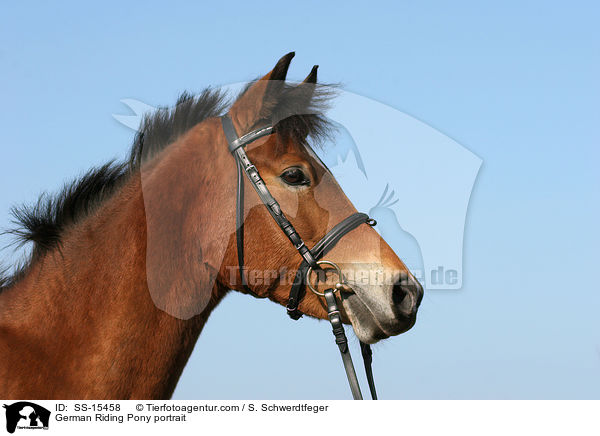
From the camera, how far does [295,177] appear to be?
169 inches

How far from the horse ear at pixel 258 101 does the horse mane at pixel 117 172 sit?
8.2 inches

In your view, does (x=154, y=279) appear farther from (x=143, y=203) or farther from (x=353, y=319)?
(x=353, y=319)

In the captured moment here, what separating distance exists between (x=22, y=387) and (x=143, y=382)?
2.88 ft

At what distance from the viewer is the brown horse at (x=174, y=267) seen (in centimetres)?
407

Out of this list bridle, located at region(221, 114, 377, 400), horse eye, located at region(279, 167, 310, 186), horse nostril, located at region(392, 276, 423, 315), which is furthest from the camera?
horse eye, located at region(279, 167, 310, 186)

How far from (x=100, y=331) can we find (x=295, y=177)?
1834mm

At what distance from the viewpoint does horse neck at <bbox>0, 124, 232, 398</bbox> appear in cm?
406

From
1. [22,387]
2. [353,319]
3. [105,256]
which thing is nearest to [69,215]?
[105,256]

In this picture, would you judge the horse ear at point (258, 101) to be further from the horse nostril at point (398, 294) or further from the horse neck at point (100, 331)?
the horse nostril at point (398, 294)
